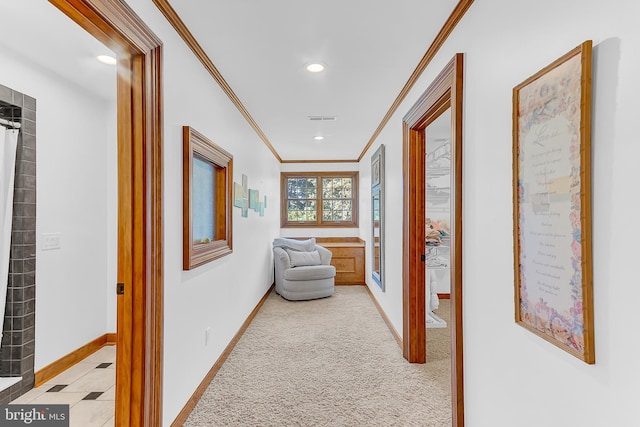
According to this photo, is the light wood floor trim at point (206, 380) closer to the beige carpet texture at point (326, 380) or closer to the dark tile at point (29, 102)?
the beige carpet texture at point (326, 380)

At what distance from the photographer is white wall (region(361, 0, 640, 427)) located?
2.85ft

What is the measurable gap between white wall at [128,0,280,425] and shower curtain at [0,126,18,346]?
120 centimetres

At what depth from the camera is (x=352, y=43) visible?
7.29ft

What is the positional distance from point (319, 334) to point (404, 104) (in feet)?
7.91

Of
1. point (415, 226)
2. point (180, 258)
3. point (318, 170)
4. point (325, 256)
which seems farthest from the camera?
point (318, 170)

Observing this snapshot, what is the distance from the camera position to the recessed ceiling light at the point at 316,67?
2.53 m

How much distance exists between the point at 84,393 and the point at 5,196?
1427 mm

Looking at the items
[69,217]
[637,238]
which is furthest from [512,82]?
[69,217]

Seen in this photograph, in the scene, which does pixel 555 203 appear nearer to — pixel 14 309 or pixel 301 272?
pixel 14 309

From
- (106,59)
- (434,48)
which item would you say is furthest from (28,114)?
(434,48)

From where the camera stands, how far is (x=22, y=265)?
2.38m

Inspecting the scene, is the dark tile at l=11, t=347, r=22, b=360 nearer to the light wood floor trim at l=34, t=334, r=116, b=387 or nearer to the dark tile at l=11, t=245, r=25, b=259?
the light wood floor trim at l=34, t=334, r=116, b=387

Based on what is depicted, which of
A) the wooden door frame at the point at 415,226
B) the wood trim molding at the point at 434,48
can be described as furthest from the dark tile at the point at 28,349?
the wood trim molding at the point at 434,48

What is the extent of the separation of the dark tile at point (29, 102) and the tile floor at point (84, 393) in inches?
77.6
